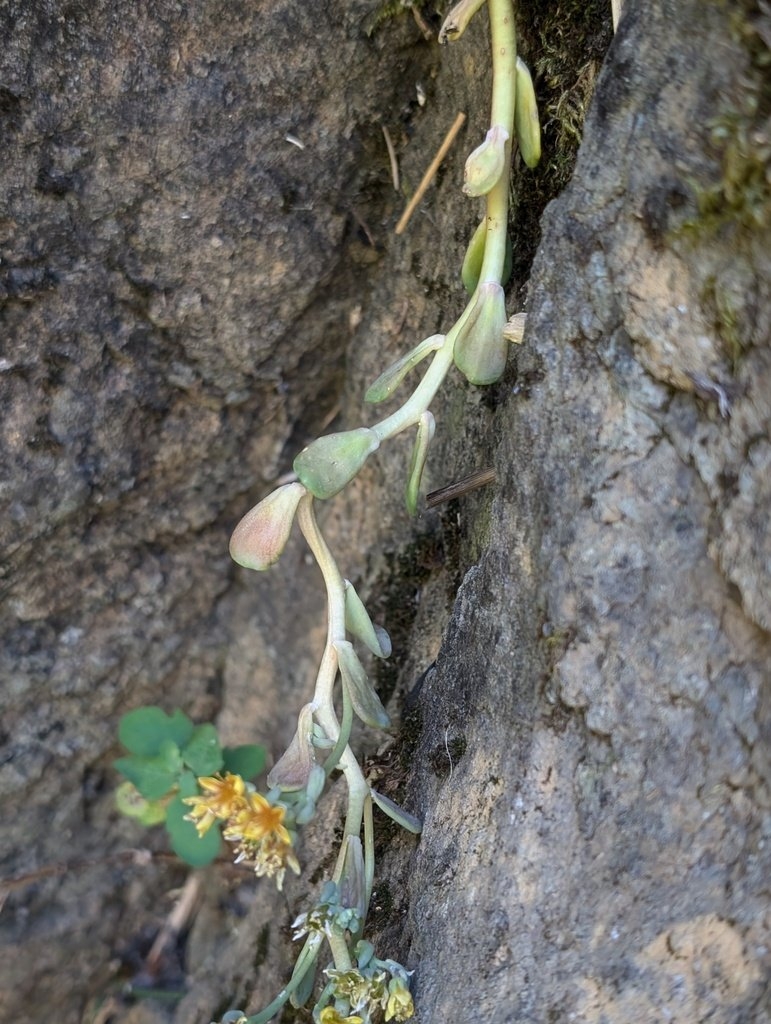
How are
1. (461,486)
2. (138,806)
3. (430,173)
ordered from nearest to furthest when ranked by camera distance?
(461,486)
(430,173)
(138,806)

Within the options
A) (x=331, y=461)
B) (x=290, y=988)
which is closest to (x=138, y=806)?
(x=290, y=988)

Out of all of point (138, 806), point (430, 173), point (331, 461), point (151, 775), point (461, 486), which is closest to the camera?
point (331, 461)

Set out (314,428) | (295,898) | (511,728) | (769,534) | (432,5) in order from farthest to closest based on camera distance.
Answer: (314,428) < (295,898) < (432,5) < (511,728) < (769,534)

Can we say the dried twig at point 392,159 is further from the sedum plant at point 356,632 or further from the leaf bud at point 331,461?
the leaf bud at point 331,461

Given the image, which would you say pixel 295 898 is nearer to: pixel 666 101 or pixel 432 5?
pixel 666 101

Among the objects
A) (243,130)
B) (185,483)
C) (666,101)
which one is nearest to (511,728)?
(666,101)

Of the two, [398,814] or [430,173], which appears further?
[430,173]

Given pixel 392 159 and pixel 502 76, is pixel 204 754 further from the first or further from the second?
pixel 502 76

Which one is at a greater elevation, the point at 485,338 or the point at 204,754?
the point at 485,338
